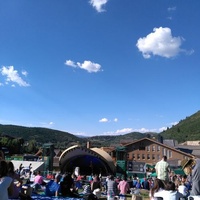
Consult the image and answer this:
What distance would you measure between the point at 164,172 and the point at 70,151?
2881cm

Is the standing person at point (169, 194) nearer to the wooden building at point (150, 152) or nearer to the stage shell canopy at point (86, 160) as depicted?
the stage shell canopy at point (86, 160)

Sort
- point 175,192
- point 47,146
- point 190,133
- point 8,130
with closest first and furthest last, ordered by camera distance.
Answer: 1. point 175,192
2. point 47,146
3. point 190,133
4. point 8,130

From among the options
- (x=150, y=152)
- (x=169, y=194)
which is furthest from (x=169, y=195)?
(x=150, y=152)

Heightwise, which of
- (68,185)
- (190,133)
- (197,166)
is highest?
(190,133)

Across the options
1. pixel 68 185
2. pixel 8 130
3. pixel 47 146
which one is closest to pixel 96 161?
pixel 47 146

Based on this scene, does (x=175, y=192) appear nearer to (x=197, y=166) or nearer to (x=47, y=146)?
(x=197, y=166)

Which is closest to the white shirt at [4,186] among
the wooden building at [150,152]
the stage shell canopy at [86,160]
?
the stage shell canopy at [86,160]

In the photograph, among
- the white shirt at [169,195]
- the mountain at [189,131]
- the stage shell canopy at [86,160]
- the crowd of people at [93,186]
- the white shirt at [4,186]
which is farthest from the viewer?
the mountain at [189,131]

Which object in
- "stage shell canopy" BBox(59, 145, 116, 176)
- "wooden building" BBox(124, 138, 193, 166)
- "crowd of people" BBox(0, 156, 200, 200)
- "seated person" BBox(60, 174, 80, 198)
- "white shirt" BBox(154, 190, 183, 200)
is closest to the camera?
"crowd of people" BBox(0, 156, 200, 200)

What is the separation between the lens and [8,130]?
7525 inches

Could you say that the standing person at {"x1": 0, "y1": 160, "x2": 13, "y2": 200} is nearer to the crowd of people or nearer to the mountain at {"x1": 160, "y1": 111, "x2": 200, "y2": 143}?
the crowd of people

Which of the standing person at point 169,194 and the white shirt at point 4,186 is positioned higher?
the white shirt at point 4,186

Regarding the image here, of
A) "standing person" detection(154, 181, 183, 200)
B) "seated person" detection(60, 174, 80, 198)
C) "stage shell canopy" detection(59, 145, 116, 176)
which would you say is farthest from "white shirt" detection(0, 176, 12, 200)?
"stage shell canopy" detection(59, 145, 116, 176)

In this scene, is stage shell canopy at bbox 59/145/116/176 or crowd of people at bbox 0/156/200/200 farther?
stage shell canopy at bbox 59/145/116/176
